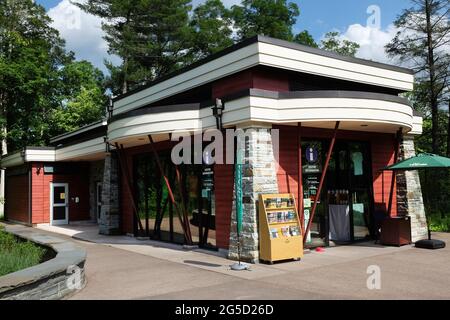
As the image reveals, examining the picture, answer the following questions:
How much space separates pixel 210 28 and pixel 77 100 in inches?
456

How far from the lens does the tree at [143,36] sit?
30.2 m

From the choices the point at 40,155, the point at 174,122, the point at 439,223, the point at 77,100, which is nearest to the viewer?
the point at 174,122

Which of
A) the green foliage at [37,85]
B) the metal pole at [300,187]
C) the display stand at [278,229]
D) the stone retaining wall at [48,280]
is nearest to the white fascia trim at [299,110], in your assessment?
the metal pole at [300,187]

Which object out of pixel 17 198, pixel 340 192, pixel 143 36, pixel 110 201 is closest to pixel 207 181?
→ pixel 340 192

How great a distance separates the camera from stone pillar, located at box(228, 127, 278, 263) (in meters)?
9.21

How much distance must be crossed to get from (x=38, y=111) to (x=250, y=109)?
24557mm

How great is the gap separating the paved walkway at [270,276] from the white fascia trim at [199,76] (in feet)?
14.3

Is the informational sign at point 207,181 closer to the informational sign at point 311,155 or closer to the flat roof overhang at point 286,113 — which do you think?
the flat roof overhang at point 286,113

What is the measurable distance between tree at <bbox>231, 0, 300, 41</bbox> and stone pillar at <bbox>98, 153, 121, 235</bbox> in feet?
68.3

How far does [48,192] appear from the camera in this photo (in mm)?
19750

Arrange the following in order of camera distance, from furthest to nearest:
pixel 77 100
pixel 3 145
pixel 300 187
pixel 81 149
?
1. pixel 77 100
2. pixel 3 145
3. pixel 81 149
4. pixel 300 187

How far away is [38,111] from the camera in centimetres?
2966

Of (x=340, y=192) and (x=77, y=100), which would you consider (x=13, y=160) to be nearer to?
(x=77, y=100)

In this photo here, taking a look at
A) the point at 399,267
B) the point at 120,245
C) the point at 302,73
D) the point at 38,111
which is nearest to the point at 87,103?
the point at 38,111
